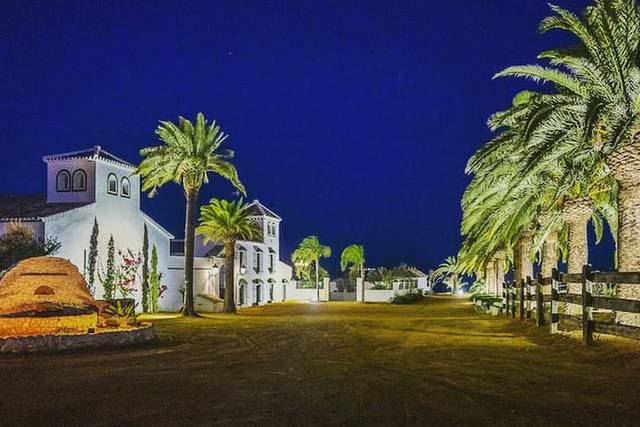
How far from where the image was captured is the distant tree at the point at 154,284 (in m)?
41.1

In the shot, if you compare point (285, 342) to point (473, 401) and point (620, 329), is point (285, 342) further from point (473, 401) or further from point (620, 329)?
point (473, 401)

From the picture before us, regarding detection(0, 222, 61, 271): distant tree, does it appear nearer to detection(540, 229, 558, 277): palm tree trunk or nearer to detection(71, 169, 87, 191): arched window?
detection(71, 169, 87, 191): arched window

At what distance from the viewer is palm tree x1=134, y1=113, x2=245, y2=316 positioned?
35.2 m

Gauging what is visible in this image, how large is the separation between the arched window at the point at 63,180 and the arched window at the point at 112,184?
202 cm

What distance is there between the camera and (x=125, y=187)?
3922 centimetres

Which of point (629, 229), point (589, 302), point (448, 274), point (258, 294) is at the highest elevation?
point (629, 229)

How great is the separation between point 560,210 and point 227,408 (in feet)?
47.5

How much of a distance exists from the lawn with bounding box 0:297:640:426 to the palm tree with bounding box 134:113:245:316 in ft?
59.5

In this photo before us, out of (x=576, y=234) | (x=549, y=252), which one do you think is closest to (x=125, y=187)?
(x=549, y=252)

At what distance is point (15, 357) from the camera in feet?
53.5

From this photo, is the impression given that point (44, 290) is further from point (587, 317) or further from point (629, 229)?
point (629, 229)

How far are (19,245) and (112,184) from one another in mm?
8125

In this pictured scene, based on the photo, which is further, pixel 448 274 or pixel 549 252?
pixel 448 274

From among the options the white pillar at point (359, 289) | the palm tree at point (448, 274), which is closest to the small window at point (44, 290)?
the white pillar at point (359, 289)
